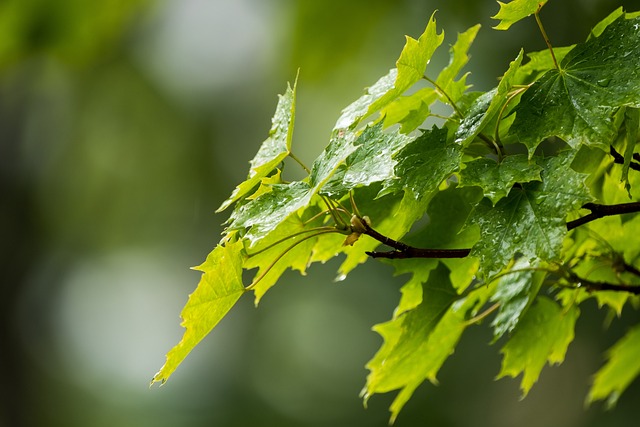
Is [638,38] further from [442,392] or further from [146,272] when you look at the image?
[146,272]

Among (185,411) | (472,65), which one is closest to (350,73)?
(472,65)

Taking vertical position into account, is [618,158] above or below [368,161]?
below

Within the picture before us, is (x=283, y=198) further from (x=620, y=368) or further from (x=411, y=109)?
(x=620, y=368)

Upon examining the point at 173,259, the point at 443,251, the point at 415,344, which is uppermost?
the point at 443,251

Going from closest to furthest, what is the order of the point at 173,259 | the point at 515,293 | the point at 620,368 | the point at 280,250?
the point at 280,250
the point at 515,293
the point at 620,368
the point at 173,259

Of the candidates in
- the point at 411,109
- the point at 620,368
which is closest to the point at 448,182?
the point at 411,109
